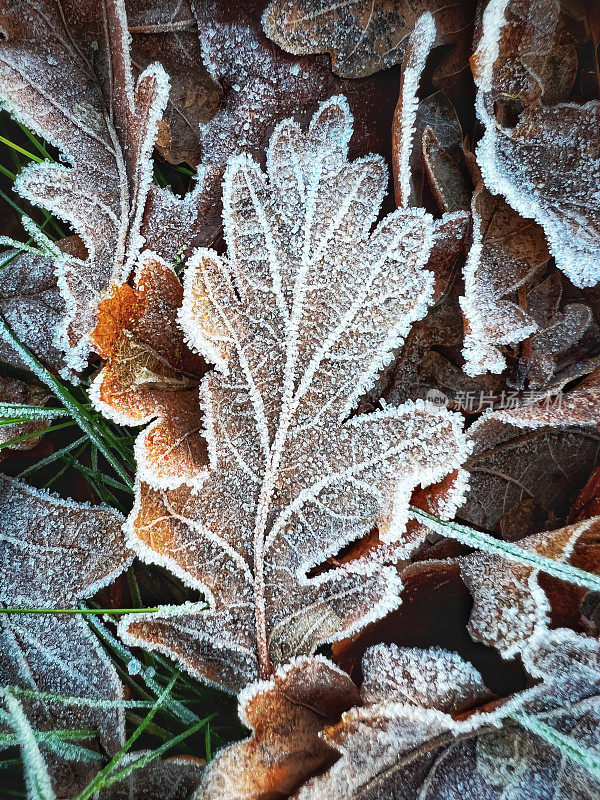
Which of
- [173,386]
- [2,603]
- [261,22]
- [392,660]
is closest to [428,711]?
[392,660]

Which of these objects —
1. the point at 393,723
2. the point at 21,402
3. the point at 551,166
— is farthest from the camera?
the point at 21,402

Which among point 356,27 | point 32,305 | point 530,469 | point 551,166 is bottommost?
point 530,469

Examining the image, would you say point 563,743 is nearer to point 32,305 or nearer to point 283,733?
point 283,733

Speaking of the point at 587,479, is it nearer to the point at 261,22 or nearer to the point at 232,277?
the point at 232,277

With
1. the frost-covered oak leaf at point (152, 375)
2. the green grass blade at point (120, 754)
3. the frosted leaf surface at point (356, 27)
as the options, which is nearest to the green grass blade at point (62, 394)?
the frost-covered oak leaf at point (152, 375)
